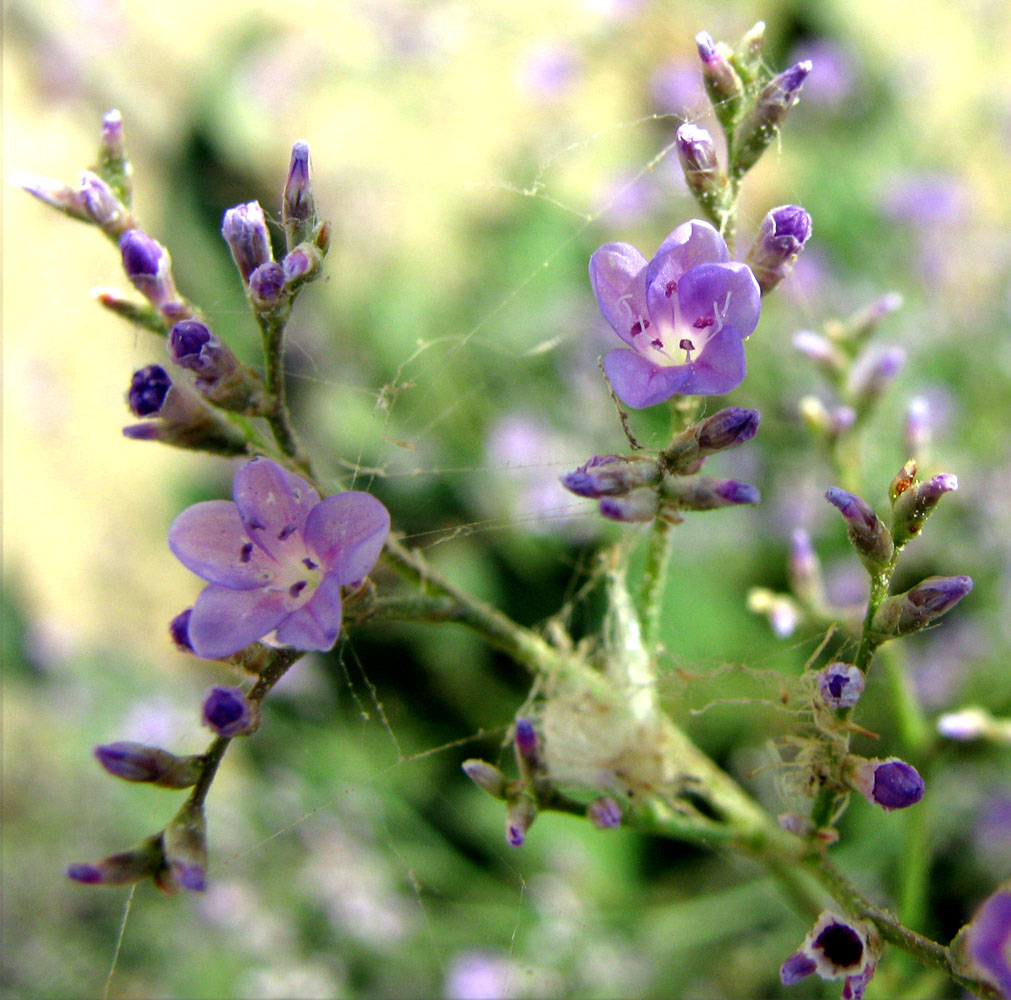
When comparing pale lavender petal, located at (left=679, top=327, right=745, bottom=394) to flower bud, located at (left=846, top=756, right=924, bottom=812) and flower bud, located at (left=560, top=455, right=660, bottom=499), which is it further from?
flower bud, located at (left=846, top=756, right=924, bottom=812)

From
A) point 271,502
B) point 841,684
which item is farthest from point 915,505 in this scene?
point 271,502

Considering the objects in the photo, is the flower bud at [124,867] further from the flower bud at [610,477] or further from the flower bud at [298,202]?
the flower bud at [298,202]

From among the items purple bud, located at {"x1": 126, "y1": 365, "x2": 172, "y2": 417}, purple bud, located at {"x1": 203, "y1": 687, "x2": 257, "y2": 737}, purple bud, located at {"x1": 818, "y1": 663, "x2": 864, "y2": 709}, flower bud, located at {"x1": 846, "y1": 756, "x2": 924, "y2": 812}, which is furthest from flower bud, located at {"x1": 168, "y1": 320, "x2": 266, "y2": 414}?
flower bud, located at {"x1": 846, "y1": 756, "x2": 924, "y2": 812}

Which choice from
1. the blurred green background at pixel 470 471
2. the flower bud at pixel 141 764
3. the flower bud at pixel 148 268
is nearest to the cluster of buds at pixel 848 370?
the blurred green background at pixel 470 471

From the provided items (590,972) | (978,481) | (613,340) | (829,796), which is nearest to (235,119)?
(613,340)

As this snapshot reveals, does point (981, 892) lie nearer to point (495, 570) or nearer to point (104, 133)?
point (495, 570)

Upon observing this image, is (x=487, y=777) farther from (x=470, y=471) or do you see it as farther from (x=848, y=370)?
(x=470, y=471)
